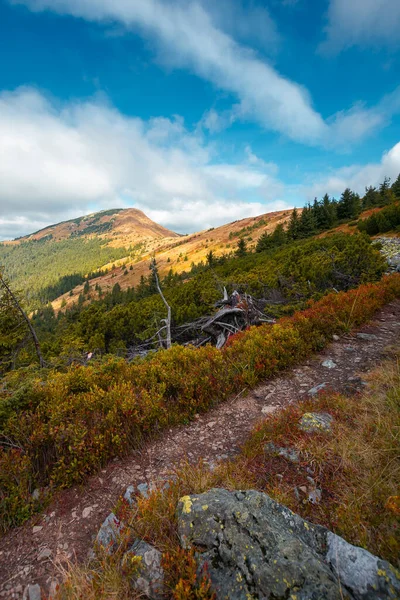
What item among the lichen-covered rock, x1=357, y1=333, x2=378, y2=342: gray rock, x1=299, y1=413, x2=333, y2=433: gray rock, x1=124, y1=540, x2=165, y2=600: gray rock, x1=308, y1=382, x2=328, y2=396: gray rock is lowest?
x1=308, y1=382, x2=328, y2=396: gray rock

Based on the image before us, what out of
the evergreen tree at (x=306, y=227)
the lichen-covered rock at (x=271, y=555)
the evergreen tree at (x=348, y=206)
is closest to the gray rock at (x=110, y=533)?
the lichen-covered rock at (x=271, y=555)

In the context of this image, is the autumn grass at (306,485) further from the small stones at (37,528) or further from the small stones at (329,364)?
the small stones at (329,364)

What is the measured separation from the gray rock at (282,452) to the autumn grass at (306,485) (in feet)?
0.18

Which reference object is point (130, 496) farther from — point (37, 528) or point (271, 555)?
point (271, 555)

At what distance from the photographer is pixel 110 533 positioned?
103 inches

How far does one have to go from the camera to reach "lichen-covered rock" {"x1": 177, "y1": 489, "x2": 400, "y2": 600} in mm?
1736

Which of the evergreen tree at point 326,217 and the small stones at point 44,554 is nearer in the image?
the small stones at point 44,554

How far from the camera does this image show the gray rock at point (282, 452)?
331 cm

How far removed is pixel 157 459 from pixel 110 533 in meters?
1.28

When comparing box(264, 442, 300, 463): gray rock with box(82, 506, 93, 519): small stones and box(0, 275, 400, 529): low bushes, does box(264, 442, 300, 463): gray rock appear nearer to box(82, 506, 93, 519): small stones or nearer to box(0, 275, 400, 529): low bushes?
box(0, 275, 400, 529): low bushes

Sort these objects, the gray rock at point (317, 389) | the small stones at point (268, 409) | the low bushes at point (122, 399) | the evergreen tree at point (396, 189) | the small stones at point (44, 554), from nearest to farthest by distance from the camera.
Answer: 1. the small stones at point (44, 554)
2. the low bushes at point (122, 399)
3. the small stones at point (268, 409)
4. the gray rock at point (317, 389)
5. the evergreen tree at point (396, 189)

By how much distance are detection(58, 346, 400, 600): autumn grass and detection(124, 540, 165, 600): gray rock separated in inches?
2.7

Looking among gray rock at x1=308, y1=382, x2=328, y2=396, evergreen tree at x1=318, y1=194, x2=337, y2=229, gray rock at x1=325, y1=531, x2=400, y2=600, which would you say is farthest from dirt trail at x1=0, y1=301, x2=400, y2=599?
evergreen tree at x1=318, y1=194, x2=337, y2=229

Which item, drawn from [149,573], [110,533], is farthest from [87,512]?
[149,573]
